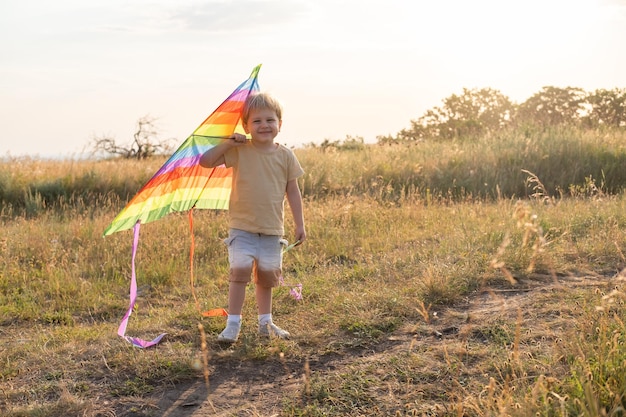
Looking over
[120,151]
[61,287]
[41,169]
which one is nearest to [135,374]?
[61,287]

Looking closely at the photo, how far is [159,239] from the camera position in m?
8.20

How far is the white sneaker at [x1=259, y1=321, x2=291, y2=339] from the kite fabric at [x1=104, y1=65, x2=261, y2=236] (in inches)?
43.3

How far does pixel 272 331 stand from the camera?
484 cm

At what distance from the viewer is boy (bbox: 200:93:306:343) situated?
4.88 metres

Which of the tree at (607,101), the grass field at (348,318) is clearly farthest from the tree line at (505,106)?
the grass field at (348,318)

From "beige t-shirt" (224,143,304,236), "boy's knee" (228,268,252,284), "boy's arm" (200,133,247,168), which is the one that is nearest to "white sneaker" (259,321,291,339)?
"boy's knee" (228,268,252,284)

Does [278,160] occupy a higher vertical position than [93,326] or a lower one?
higher

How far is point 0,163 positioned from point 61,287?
7.88 m

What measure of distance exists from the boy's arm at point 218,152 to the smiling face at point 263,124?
0.11 metres

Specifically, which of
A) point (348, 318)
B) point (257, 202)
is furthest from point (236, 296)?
point (348, 318)

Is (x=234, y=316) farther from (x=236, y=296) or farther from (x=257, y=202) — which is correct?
(x=257, y=202)

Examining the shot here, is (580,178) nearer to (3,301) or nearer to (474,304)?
(474,304)

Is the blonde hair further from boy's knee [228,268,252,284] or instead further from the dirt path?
the dirt path

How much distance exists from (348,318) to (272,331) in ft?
1.97
